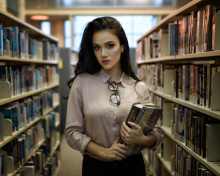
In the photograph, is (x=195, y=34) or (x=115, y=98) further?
(x=195, y=34)

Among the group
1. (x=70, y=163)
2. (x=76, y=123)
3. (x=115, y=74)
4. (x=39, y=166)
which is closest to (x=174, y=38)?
(x=115, y=74)

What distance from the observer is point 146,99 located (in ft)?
5.11

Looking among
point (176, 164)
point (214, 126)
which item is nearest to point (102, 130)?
point (214, 126)

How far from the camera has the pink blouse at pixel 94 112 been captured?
144cm

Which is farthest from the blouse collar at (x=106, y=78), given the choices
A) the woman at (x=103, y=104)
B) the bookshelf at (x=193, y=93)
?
the bookshelf at (x=193, y=93)

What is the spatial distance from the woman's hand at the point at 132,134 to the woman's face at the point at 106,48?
0.38m

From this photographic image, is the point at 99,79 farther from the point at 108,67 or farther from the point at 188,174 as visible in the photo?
the point at 188,174

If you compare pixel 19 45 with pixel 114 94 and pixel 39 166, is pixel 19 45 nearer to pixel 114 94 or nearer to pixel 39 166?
pixel 114 94

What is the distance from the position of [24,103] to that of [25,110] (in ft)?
0.28

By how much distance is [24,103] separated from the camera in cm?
261

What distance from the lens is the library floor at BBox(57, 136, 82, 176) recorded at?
3613 mm

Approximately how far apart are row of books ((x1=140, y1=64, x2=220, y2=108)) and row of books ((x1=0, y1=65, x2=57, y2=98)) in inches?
56.0

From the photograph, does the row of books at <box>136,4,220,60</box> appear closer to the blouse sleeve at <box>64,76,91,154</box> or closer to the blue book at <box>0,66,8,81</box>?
the blouse sleeve at <box>64,76,91,154</box>

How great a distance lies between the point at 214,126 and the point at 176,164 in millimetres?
786
